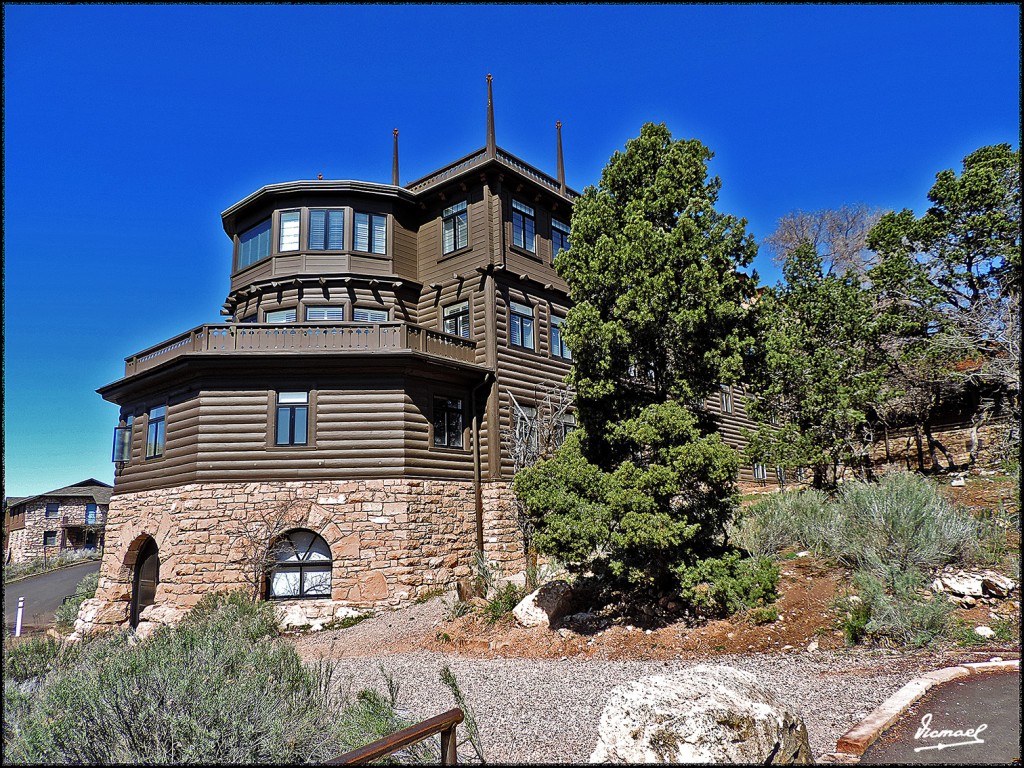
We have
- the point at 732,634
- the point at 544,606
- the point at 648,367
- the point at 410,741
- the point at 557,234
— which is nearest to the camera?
the point at 410,741

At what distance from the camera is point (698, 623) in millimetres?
10258

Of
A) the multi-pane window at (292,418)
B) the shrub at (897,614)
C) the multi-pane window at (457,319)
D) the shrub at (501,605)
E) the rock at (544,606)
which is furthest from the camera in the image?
the multi-pane window at (457,319)

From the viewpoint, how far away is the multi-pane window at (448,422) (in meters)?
17.6

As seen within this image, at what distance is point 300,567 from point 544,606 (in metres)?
7.15

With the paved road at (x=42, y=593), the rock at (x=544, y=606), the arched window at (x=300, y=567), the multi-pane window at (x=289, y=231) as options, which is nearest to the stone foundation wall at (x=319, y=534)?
the arched window at (x=300, y=567)

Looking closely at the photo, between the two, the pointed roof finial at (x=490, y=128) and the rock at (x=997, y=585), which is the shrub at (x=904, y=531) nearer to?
the rock at (x=997, y=585)

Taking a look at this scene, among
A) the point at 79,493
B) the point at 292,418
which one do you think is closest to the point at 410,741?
the point at 292,418

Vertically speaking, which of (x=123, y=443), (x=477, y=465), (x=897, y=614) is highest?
(x=123, y=443)

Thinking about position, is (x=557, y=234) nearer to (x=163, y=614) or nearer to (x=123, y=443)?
(x=123, y=443)

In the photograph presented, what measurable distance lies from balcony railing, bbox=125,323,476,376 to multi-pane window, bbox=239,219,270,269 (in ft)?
15.0

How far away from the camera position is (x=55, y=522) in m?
43.6

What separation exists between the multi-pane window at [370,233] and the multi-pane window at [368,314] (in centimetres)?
189

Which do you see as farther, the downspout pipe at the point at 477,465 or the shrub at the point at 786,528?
the downspout pipe at the point at 477,465

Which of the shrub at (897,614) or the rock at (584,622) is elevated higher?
the shrub at (897,614)
